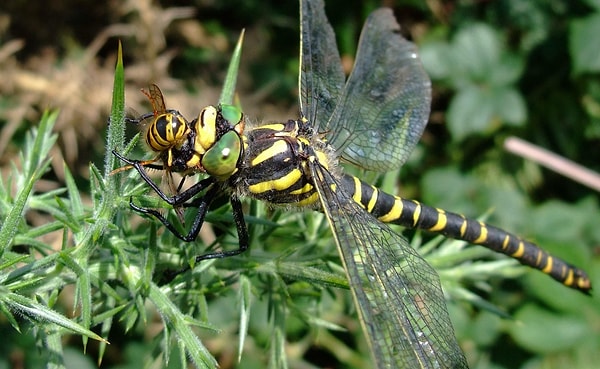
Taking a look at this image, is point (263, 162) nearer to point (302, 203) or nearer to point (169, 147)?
point (302, 203)

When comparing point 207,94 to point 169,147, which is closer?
point 169,147

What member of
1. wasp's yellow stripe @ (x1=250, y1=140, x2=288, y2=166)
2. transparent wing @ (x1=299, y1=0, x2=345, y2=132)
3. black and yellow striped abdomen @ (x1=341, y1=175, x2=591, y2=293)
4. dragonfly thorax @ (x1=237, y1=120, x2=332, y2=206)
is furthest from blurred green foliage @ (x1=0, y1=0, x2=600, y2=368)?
wasp's yellow stripe @ (x1=250, y1=140, x2=288, y2=166)

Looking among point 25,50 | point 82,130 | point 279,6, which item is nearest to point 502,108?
point 279,6

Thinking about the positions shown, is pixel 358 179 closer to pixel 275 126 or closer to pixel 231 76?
pixel 275 126

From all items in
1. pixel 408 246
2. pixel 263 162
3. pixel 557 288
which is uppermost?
pixel 263 162

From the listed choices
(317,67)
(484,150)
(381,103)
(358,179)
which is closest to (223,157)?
(358,179)

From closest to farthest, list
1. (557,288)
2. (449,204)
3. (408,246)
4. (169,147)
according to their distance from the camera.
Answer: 1. (169,147)
2. (408,246)
3. (557,288)
4. (449,204)

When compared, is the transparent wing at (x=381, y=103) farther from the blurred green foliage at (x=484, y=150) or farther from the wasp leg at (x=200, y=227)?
the wasp leg at (x=200, y=227)
